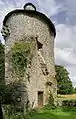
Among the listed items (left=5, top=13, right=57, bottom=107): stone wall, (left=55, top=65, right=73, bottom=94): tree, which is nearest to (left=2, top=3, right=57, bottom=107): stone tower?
(left=5, top=13, right=57, bottom=107): stone wall

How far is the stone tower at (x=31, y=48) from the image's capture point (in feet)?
82.2

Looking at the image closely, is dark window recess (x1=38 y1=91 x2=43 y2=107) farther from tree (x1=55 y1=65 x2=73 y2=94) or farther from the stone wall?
tree (x1=55 y1=65 x2=73 y2=94)

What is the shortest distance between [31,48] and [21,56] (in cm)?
149

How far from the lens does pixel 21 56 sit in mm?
24641

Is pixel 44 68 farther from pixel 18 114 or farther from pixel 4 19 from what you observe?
pixel 18 114

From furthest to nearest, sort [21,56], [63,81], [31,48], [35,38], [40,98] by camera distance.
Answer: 1. [63,81]
2. [40,98]
3. [35,38]
4. [31,48]
5. [21,56]

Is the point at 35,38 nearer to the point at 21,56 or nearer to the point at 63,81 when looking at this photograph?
the point at 21,56

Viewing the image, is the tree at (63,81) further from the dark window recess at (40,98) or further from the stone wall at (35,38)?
the dark window recess at (40,98)

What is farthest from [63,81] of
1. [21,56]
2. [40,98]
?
[21,56]

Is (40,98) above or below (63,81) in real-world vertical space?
below

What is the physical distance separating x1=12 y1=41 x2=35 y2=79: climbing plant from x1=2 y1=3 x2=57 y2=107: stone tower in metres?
0.10

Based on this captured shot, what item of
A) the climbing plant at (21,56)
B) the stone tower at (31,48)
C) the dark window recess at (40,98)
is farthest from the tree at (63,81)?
the climbing plant at (21,56)

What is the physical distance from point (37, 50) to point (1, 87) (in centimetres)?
586

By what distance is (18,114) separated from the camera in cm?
2123
